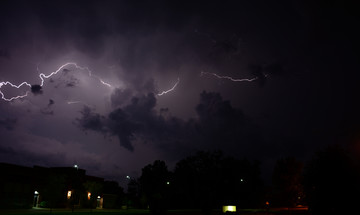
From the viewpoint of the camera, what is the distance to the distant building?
133 ft

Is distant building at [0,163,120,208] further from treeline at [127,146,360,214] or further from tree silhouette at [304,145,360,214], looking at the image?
tree silhouette at [304,145,360,214]

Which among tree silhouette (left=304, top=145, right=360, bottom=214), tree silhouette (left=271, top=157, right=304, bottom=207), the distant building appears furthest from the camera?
→ tree silhouette (left=271, top=157, right=304, bottom=207)

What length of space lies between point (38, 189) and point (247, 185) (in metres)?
54.9

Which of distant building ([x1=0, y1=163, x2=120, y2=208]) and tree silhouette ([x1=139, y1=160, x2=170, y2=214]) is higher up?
tree silhouette ([x1=139, y1=160, x2=170, y2=214])

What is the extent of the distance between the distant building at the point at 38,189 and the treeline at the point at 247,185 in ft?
36.1

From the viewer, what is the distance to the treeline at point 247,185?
71.1 feet

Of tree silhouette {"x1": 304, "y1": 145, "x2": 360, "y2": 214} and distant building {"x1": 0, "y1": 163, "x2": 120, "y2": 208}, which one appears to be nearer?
tree silhouette {"x1": 304, "y1": 145, "x2": 360, "y2": 214}

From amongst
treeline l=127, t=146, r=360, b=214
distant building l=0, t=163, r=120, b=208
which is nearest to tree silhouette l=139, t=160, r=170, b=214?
treeline l=127, t=146, r=360, b=214

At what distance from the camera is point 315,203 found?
2119 cm

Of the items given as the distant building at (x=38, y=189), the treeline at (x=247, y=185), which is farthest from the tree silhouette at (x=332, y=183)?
the distant building at (x=38, y=189)

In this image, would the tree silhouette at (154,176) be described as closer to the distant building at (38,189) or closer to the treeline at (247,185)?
the treeline at (247,185)

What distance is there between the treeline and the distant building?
1102cm

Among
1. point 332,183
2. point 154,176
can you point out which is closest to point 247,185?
point 154,176

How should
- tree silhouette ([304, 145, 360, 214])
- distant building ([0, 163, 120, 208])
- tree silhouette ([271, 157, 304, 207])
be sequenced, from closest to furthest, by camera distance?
tree silhouette ([304, 145, 360, 214]), distant building ([0, 163, 120, 208]), tree silhouette ([271, 157, 304, 207])
